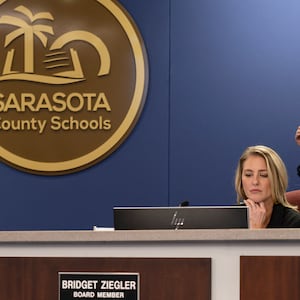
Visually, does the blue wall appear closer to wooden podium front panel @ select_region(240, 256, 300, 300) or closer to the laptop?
the laptop

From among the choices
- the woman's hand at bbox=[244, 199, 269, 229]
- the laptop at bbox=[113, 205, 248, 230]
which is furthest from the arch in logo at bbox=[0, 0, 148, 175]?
the laptop at bbox=[113, 205, 248, 230]

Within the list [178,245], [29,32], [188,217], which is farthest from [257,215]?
[29,32]

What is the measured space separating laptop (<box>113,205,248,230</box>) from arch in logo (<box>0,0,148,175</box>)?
188 centimetres

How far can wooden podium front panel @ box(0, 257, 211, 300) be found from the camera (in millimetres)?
2023

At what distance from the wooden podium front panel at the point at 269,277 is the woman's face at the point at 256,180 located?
67.9 inches

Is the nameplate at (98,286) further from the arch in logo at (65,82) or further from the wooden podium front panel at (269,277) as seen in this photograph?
the arch in logo at (65,82)

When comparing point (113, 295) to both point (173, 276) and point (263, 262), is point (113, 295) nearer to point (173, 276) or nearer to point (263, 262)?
point (173, 276)

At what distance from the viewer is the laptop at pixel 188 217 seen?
2.50m

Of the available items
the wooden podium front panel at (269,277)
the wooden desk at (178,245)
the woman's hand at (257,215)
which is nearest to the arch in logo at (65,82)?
the woman's hand at (257,215)

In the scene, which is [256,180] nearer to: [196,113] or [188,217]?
[196,113]

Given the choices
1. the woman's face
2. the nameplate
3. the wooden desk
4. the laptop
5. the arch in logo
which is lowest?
the nameplate

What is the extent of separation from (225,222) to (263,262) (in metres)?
0.54

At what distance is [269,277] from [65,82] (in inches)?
111

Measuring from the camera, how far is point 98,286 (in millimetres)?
2072
